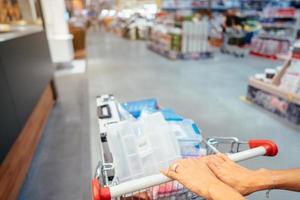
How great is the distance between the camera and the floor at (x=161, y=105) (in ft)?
5.89

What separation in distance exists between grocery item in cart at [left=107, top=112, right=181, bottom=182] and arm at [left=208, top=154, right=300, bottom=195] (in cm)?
28

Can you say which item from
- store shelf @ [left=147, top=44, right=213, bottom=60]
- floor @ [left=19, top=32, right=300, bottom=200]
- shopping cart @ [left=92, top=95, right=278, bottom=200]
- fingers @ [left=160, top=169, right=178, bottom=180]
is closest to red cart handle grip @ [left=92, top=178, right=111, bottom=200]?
shopping cart @ [left=92, top=95, right=278, bottom=200]

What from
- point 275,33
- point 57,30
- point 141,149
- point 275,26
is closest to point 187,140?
point 141,149

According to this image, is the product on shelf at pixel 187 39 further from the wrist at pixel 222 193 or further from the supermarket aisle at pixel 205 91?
the wrist at pixel 222 193

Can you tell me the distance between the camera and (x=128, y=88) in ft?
11.3

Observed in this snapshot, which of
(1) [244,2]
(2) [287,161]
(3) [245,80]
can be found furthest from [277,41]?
(2) [287,161]

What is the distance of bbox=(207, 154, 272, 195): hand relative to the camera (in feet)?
2.29

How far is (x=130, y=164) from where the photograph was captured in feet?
Answer: 3.30

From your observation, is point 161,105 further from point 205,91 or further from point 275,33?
point 275,33

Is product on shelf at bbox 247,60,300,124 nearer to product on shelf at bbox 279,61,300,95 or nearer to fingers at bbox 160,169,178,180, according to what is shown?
product on shelf at bbox 279,61,300,95

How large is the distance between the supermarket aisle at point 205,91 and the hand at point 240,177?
0.81 m

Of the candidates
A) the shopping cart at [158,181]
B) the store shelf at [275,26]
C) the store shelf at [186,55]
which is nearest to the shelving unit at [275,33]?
the store shelf at [275,26]

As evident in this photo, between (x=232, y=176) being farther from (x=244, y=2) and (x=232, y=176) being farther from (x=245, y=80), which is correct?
(x=244, y=2)

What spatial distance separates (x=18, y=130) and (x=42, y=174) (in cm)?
44
